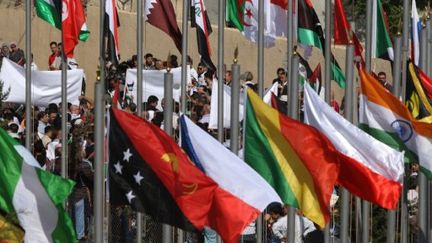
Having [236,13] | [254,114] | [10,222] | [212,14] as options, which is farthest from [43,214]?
[212,14]

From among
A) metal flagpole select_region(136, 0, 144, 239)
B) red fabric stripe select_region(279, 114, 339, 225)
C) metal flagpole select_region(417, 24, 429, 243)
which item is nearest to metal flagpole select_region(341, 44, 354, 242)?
red fabric stripe select_region(279, 114, 339, 225)

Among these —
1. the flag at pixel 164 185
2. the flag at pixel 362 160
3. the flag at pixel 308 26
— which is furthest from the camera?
the flag at pixel 308 26

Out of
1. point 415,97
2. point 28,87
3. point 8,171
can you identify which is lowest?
point 8,171

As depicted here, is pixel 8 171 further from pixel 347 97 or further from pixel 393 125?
pixel 393 125

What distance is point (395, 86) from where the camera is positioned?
27.0 meters

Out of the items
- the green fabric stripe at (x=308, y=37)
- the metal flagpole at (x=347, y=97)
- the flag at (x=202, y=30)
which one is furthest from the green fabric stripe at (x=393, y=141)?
the flag at (x=202, y=30)

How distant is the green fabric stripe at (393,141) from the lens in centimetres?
2544

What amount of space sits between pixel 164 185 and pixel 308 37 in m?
6.66

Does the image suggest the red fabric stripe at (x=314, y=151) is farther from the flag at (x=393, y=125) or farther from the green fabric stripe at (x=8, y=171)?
the green fabric stripe at (x=8, y=171)

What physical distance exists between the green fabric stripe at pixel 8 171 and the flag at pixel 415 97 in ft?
24.3

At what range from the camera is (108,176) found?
22672mm

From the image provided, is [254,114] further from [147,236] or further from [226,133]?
[226,133]

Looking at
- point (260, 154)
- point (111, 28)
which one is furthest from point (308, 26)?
point (260, 154)

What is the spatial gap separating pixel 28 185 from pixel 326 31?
6.40m
